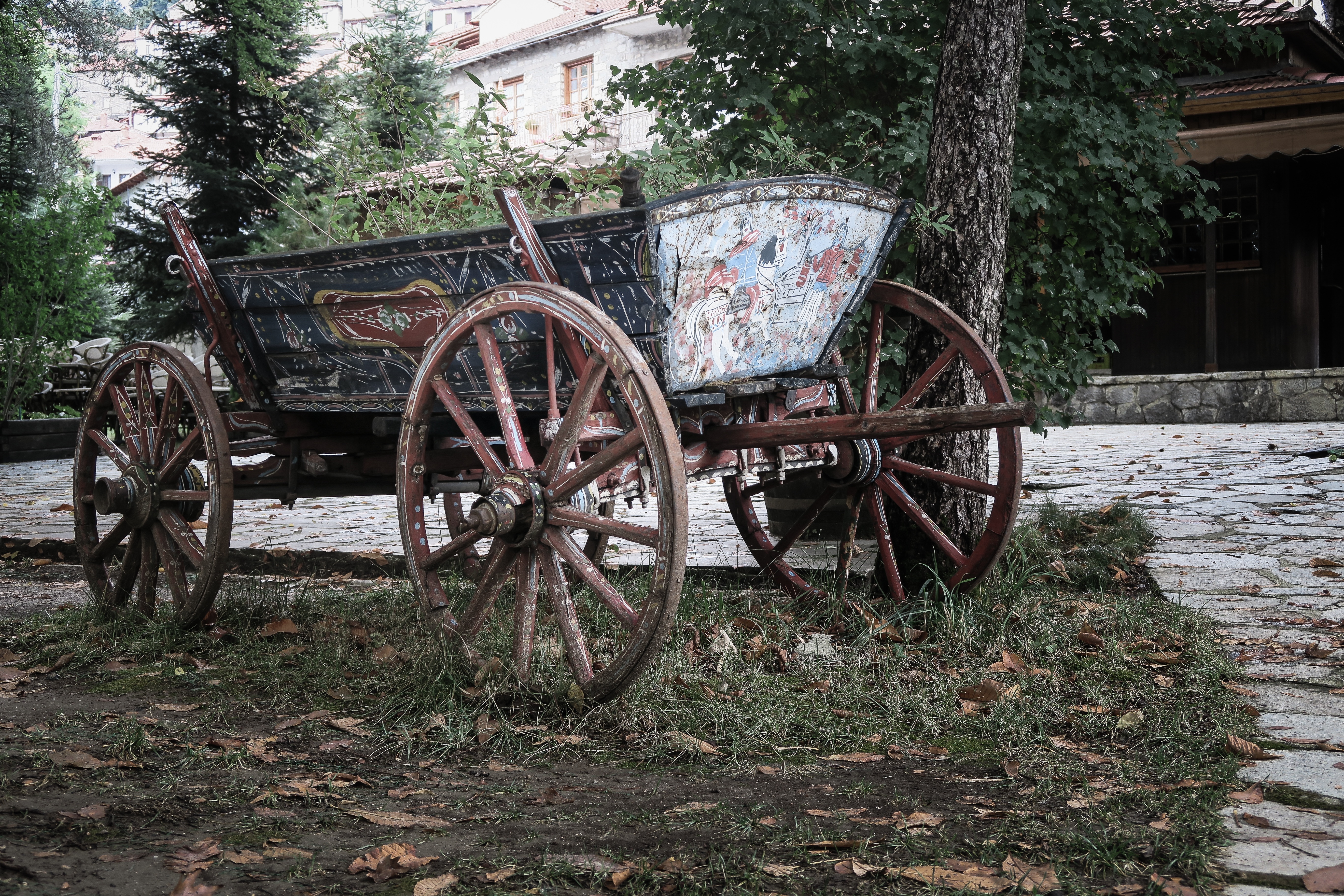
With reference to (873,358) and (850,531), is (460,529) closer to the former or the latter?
(850,531)

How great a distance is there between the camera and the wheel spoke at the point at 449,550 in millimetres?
3002

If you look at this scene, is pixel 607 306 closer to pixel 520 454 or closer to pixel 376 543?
pixel 520 454

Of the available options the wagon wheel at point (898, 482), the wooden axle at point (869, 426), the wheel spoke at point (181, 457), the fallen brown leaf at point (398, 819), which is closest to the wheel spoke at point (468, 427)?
the wooden axle at point (869, 426)

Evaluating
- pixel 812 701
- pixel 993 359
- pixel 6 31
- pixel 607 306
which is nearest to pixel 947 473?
pixel 993 359

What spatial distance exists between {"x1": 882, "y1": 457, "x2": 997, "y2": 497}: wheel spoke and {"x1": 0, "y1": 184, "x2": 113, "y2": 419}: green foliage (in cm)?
1195

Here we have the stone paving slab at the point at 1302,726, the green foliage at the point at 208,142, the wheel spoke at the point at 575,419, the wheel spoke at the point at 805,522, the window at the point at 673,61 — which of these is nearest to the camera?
the stone paving slab at the point at 1302,726

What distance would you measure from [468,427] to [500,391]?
0.57ft

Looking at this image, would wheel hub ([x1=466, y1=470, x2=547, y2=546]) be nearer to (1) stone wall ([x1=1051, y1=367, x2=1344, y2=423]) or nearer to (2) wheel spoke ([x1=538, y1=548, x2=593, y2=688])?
(2) wheel spoke ([x1=538, y1=548, x2=593, y2=688])

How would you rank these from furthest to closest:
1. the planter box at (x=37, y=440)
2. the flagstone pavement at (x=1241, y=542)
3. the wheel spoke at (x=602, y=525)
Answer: the planter box at (x=37, y=440) → the wheel spoke at (x=602, y=525) → the flagstone pavement at (x=1241, y=542)

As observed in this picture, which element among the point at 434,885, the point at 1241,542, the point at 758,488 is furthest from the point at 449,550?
the point at 1241,542

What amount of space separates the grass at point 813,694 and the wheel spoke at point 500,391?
57cm

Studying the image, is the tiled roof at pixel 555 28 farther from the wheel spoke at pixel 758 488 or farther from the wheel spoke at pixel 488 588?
the wheel spoke at pixel 488 588

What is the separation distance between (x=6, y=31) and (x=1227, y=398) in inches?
583

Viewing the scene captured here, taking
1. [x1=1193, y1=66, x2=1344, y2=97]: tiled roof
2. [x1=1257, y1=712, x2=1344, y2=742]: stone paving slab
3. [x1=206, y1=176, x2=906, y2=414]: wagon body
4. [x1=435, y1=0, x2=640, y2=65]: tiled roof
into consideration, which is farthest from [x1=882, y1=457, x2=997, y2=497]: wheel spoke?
[x1=435, y1=0, x2=640, y2=65]: tiled roof
